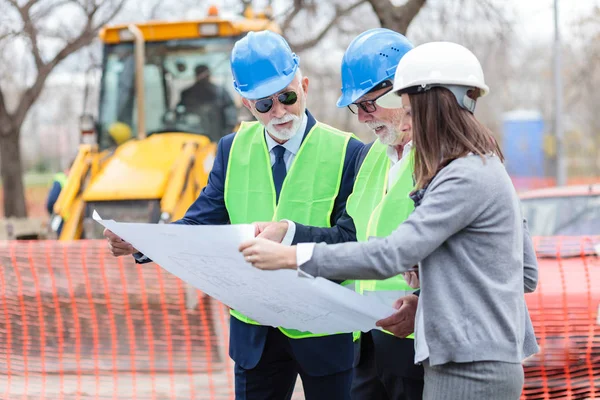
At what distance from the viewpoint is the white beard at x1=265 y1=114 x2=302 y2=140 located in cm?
321

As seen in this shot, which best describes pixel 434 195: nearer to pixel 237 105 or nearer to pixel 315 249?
pixel 315 249

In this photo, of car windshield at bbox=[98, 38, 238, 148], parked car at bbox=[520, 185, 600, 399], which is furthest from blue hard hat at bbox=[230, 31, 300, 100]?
car windshield at bbox=[98, 38, 238, 148]

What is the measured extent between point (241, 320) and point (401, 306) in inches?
32.2

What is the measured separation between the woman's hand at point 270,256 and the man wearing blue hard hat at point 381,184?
0.59 meters

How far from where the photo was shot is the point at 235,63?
3.22 metres

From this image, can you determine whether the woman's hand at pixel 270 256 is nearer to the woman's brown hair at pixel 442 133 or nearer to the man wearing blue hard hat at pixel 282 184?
the woman's brown hair at pixel 442 133

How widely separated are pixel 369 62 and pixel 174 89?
6701 millimetres

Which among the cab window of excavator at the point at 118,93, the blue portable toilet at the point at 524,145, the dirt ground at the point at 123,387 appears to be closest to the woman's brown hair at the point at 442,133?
the dirt ground at the point at 123,387

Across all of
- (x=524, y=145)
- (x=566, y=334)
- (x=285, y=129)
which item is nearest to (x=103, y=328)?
(x=566, y=334)

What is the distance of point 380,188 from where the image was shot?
9.86ft

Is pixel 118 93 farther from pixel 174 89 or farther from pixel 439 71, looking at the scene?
pixel 439 71

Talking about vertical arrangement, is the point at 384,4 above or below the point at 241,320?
above

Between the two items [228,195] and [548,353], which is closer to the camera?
[228,195]

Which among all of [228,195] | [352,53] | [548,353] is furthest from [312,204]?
[548,353]
